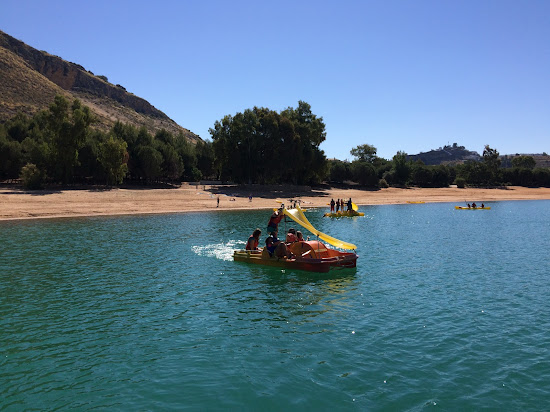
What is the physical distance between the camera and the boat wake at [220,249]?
28203mm

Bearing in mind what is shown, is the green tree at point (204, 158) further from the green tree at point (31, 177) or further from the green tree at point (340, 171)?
the green tree at point (31, 177)

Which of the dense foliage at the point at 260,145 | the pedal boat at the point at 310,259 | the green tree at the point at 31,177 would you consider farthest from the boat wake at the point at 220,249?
the dense foliage at the point at 260,145

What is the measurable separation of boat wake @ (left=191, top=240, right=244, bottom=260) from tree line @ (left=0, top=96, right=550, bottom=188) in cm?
4915

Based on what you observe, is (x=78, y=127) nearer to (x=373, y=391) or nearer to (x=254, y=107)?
(x=254, y=107)

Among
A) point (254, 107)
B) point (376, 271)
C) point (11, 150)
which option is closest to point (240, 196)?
point (254, 107)

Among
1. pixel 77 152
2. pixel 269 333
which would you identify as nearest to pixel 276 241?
pixel 269 333

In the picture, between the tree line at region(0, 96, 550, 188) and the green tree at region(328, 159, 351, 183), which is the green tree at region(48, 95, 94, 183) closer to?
the tree line at region(0, 96, 550, 188)

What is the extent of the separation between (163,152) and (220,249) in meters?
65.2

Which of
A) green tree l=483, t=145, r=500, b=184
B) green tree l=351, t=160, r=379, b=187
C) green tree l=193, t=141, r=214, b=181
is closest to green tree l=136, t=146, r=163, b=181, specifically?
green tree l=193, t=141, r=214, b=181

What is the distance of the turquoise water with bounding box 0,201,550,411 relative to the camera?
9.77m

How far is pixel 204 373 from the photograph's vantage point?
1082 cm

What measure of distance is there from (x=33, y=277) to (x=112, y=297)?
630 cm

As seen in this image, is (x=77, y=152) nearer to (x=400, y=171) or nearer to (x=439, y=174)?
(x=400, y=171)

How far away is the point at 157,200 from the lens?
68312 mm
